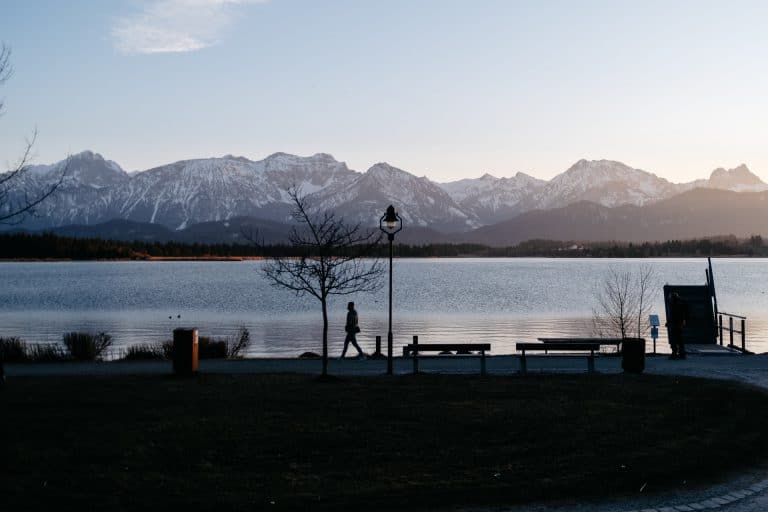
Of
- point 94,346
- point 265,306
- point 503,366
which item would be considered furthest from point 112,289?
point 503,366

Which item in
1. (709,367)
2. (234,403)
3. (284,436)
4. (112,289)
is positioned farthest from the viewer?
(112,289)

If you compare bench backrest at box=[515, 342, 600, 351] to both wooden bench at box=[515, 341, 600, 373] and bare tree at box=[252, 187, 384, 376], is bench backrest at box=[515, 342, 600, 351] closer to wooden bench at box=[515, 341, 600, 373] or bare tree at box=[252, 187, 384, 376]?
wooden bench at box=[515, 341, 600, 373]

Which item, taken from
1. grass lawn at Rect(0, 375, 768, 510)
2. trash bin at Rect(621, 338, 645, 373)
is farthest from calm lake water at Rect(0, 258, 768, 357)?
grass lawn at Rect(0, 375, 768, 510)

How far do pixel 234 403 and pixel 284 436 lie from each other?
3.19 meters

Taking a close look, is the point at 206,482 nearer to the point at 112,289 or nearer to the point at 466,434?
the point at 466,434

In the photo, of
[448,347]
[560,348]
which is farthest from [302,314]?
[560,348]

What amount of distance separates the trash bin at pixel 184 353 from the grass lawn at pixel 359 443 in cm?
215

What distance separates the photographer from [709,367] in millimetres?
23422

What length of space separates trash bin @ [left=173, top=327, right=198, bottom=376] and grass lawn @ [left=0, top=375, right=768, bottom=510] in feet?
7.07

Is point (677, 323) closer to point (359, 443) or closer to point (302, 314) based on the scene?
point (359, 443)

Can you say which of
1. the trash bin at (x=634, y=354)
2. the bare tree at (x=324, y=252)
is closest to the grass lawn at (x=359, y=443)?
the trash bin at (x=634, y=354)

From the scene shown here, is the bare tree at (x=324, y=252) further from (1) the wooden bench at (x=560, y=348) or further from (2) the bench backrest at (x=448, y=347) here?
(1) the wooden bench at (x=560, y=348)

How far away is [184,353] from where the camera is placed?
21.1 m

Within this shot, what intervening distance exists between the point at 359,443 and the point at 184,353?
9113 millimetres
